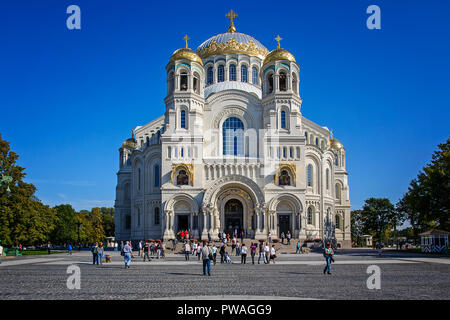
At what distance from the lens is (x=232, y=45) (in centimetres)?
6712

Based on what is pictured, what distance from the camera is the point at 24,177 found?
A: 1997 inches

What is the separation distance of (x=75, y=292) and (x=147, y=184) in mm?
41077

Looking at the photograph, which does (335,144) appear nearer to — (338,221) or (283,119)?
(338,221)

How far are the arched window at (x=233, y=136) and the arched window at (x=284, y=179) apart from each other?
5.39 metres

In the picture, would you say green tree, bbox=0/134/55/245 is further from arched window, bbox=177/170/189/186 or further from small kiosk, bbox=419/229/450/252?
small kiosk, bbox=419/229/450/252

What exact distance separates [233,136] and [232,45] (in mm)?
17364

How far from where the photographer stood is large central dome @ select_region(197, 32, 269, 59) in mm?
67000

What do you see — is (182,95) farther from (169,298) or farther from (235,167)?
(169,298)

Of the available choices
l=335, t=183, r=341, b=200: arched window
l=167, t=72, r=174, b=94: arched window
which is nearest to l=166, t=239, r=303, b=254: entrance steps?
l=167, t=72, r=174, b=94: arched window

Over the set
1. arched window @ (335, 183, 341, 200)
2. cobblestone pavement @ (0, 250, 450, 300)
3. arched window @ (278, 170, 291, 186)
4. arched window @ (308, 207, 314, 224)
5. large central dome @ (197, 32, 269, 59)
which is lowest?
cobblestone pavement @ (0, 250, 450, 300)

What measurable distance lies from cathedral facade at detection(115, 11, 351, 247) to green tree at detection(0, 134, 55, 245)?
41.5ft

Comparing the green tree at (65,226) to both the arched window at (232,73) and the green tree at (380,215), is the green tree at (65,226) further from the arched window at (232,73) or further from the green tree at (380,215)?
the green tree at (380,215)

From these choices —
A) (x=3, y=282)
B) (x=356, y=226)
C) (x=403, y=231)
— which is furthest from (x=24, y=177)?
(x=403, y=231)

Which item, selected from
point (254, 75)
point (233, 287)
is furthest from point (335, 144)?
point (233, 287)
